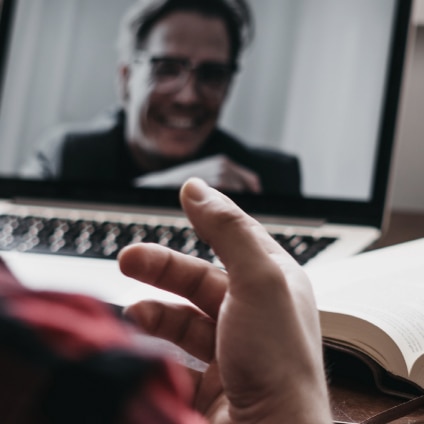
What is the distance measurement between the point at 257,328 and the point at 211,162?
0.60 meters

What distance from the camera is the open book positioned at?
0.37m

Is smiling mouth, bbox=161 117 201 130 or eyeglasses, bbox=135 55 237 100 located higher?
eyeglasses, bbox=135 55 237 100

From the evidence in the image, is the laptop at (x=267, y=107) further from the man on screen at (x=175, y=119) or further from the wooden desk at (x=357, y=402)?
the wooden desk at (x=357, y=402)

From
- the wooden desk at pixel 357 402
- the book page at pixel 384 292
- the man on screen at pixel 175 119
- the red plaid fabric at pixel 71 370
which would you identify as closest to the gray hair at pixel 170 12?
the man on screen at pixel 175 119

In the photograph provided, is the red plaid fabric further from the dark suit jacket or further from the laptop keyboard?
the dark suit jacket

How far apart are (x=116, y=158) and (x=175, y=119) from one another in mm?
100

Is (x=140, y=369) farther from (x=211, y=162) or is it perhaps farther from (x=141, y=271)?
(x=211, y=162)

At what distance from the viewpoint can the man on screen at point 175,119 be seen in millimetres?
837

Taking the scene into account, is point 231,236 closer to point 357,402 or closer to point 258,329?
point 258,329

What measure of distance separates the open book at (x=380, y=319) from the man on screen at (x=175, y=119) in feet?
1.21

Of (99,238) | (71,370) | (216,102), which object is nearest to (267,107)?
(216,102)

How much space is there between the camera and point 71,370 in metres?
0.11

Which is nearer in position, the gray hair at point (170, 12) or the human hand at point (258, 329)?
the human hand at point (258, 329)

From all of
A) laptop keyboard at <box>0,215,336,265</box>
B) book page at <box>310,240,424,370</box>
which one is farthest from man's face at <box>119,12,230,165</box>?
book page at <box>310,240,424,370</box>
